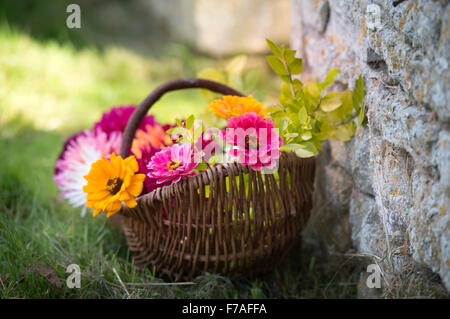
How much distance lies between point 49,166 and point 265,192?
125 centimetres

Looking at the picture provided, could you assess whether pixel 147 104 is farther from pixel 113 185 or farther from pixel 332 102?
pixel 332 102

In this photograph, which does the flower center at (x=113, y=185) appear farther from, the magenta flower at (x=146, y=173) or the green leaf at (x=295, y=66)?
the green leaf at (x=295, y=66)

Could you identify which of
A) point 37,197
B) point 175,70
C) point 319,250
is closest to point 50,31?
point 175,70

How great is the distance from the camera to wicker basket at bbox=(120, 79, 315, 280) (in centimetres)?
96

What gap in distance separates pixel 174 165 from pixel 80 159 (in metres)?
0.52

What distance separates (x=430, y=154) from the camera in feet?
2.43

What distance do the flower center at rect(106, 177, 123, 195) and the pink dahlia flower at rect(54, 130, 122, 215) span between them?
0.30 metres

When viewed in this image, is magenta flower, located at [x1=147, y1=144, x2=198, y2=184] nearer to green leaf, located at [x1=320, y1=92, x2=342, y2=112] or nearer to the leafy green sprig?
the leafy green sprig

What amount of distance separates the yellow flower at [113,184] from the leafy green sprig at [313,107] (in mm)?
392

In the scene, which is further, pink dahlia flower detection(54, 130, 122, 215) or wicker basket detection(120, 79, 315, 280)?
pink dahlia flower detection(54, 130, 122, 215)

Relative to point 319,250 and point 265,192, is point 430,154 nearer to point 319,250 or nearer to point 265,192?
point 265,192

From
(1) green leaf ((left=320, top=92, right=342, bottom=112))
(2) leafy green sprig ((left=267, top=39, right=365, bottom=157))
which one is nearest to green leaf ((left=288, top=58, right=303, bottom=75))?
(2) leafy green sprig ((left=267, top=39, right=365, bottom=157))
